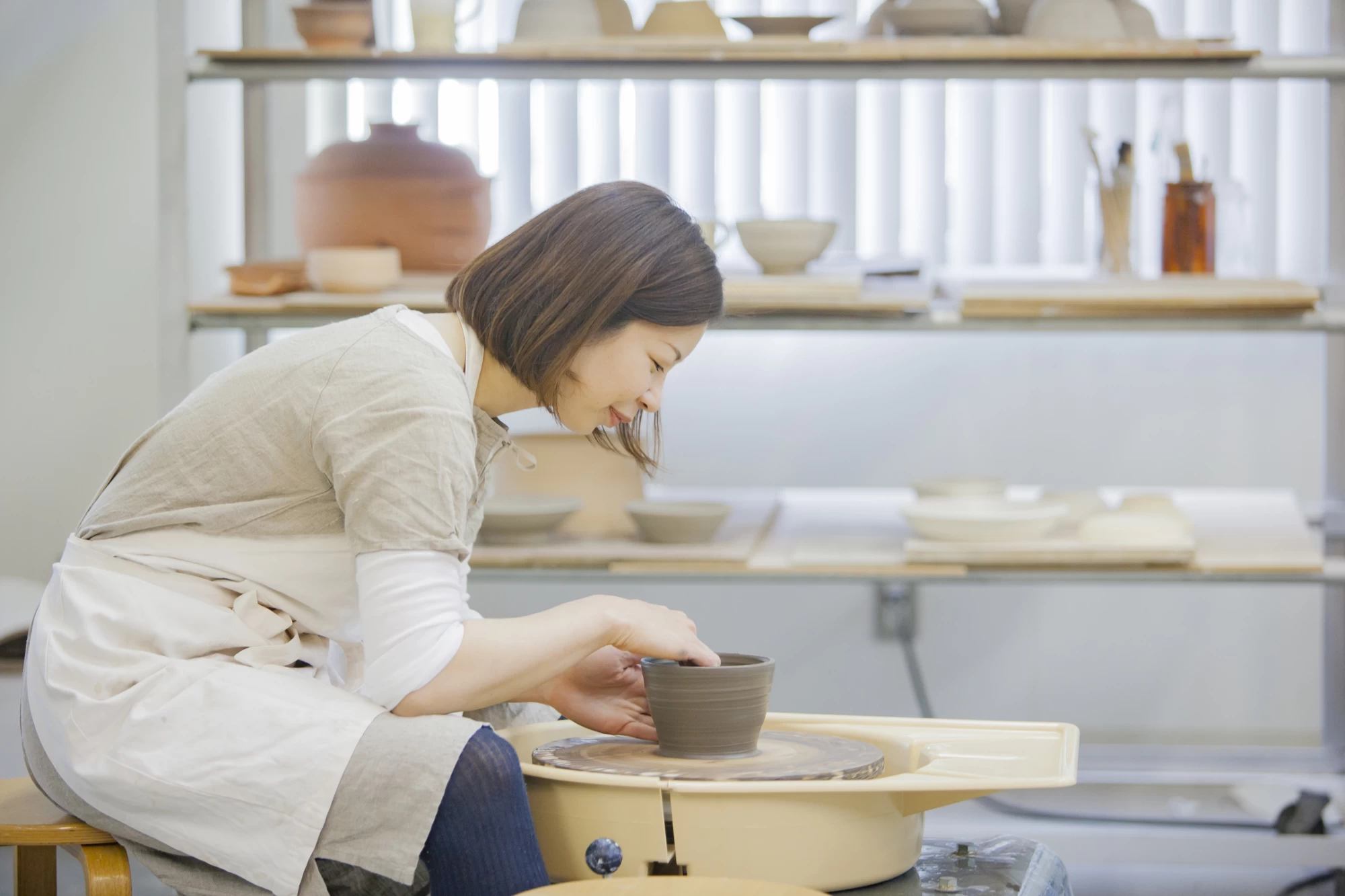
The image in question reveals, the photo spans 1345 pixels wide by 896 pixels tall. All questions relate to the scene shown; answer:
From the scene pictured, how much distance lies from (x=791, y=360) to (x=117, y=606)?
73.5 inches

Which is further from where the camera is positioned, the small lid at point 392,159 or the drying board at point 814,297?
the small lid at point 392,159

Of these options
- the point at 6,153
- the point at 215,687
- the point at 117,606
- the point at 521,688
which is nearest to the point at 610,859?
the point at 521,688

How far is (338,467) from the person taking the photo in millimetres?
1302

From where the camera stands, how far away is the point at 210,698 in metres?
1.30

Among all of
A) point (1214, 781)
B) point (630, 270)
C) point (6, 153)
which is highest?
point (6, 153)

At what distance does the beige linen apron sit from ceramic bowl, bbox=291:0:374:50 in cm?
110

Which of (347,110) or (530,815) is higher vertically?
(347,110)

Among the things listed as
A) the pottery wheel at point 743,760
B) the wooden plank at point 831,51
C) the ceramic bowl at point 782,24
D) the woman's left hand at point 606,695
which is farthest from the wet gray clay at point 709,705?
the ceramic bowl at point 782,24

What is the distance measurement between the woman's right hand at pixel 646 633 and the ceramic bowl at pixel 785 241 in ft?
3.43

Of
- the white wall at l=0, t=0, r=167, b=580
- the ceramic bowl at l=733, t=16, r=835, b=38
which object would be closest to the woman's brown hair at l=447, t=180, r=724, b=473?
the ceramic bowl at l=733, t=16, r=835, b=38

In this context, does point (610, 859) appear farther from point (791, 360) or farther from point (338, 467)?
point (791, 360)

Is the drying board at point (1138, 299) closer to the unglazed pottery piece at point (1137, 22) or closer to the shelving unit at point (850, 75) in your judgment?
the shelving unit at point (850, 75)

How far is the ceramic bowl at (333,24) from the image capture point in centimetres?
234

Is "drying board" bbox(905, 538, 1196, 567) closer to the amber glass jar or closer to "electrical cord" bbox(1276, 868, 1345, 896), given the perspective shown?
the amber glass jar
